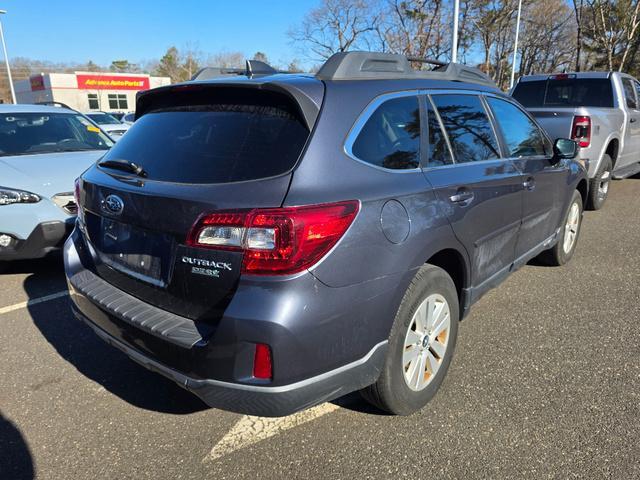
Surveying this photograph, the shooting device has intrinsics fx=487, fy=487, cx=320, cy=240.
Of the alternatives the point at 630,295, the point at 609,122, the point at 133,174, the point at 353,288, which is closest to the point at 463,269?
the point at 353,288

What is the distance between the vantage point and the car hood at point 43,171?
14.3 feet

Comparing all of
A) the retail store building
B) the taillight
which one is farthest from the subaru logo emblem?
the retail store building

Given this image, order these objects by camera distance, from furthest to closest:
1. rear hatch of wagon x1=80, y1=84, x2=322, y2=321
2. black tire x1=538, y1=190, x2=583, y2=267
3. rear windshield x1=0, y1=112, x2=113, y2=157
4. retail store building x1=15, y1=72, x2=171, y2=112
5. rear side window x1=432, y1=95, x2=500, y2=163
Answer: retail store building x1=15, y1=72, x2=171, y2=112, rear windshield x1=0, y1=112, x2=113, y2=157, black tire x1=538, y1=190, x2=583, y2=267, rear side window x1=432, y1=95, x2=500, y2=163, rear hatch of wagon x1=80, y1=84, x2=322, y2=321

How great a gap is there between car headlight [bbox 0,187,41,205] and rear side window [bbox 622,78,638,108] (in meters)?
8.36

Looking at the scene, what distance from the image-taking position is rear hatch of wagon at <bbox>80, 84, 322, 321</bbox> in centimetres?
202

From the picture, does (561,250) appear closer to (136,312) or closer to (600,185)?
(600,185)

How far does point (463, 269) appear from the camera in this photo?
9.36 feet

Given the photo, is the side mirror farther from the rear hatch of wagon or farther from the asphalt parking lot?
the rear hatch of wagon

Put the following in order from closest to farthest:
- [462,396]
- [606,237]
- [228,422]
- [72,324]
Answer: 1. [228,422]
2. [462,396]
3. [72,324]
4. [606,237]

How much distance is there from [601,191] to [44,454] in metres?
7.84

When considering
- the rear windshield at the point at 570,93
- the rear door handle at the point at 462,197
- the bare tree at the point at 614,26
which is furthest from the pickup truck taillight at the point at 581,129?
the bare tree at the point at 614,26

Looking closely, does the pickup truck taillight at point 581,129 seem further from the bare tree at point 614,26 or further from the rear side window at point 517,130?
the bare tree at point 614,26

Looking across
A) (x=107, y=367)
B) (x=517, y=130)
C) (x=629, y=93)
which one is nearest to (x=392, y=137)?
(x=517, y=130)

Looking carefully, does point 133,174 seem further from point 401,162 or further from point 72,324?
point 72,324
